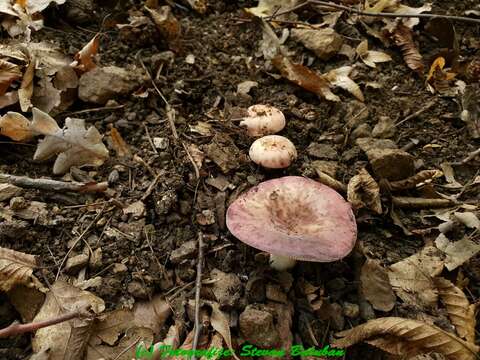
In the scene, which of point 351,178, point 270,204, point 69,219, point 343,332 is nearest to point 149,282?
point 69,219

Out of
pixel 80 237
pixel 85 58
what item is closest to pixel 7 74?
pixel 85 58

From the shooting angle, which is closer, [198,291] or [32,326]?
[32,326]

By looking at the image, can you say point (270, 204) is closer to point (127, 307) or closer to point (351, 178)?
point (351, 178)

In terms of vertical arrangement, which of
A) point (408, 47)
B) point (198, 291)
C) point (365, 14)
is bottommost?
point (198, 291)

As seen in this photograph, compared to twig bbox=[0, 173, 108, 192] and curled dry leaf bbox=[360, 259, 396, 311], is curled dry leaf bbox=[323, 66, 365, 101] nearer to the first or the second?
curled dry leaf bbox=[360, 259, 396, 311]

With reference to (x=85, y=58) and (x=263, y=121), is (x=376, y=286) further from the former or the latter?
(x=85, y=58)

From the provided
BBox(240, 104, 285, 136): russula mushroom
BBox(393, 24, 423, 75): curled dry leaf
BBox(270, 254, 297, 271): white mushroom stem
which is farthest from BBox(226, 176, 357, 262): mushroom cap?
BBox(393, 24, 423, 75): curled dry leaf
